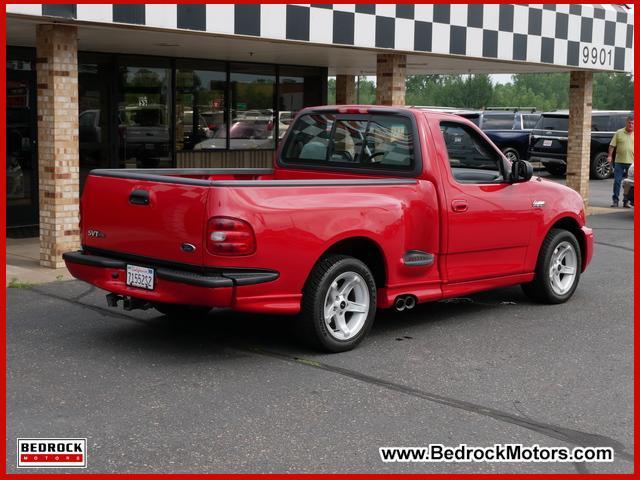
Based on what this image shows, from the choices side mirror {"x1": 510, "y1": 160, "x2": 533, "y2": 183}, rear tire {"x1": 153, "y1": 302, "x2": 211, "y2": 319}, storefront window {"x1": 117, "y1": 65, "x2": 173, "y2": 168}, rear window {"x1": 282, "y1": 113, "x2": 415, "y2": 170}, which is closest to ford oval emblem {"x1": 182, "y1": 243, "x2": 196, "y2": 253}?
rear tire {"x1": 153, "y1": 302, "x2": 211, "y2": 319}

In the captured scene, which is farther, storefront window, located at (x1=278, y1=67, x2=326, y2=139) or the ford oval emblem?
storefront window, located at (x1=278, y1=67, x2=326, y2=139)

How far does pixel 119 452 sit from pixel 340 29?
7511 mm

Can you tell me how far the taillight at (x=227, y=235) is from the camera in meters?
5.46

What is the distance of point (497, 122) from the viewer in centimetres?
2678

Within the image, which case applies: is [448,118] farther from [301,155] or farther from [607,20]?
[607,20]

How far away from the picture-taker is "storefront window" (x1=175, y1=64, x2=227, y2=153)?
14.5 metres

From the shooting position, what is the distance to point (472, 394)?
17.2ft

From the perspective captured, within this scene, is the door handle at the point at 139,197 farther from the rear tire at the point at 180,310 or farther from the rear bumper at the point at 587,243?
the rear bumper at the point at 587,243

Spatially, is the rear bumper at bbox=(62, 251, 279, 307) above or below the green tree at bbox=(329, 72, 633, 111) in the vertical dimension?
below

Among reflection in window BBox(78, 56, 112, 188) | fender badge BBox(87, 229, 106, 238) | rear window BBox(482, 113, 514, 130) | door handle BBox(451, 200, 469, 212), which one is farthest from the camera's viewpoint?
rear window BBox(482, 113, 514, 130)

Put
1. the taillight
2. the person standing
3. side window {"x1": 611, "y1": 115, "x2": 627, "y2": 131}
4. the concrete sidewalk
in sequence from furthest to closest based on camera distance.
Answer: side window {"x1": 611, "y1": 115, "x2": 627, "y2": 131}, the person standing, the concrete sidewalk, the taillight

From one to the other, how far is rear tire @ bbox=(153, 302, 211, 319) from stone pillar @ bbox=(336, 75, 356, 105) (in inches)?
492

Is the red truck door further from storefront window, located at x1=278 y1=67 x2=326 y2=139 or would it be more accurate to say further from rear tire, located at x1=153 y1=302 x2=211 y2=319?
storefront window, located at x1=278 y1=67 x2=326 y2=139

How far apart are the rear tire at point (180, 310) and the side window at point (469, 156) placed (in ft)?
7.44
